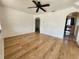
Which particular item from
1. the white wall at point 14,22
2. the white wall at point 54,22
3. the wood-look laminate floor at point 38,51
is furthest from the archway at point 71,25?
the white wall at point 14,22

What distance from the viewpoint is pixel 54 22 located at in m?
8.02

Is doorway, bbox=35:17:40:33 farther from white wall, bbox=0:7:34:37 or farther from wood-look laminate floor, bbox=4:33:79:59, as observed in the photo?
wood-look laminate floor, bbox=4:33:79:59

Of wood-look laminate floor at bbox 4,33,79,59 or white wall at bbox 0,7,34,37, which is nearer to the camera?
wood-look laminate floor at bbox 4,33,79,59

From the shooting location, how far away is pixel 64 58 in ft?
11.7

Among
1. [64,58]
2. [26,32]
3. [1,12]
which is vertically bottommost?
[64,58]

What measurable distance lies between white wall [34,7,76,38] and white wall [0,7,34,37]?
1.39m

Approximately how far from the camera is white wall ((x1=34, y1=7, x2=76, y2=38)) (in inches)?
287

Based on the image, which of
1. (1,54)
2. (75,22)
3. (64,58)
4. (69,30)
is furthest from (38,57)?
(75,22)

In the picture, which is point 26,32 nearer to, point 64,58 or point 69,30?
point 69,30

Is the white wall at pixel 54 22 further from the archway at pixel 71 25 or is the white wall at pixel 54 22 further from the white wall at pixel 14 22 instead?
the white wall at pixel 14 22

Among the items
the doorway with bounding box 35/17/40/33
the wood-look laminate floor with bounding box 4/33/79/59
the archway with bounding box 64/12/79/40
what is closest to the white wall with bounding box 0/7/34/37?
the doorway with bounding box 35/17/40/33

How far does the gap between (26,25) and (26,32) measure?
0.71m

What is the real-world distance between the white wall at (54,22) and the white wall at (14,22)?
1.39 m

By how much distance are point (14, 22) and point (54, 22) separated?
362cm
